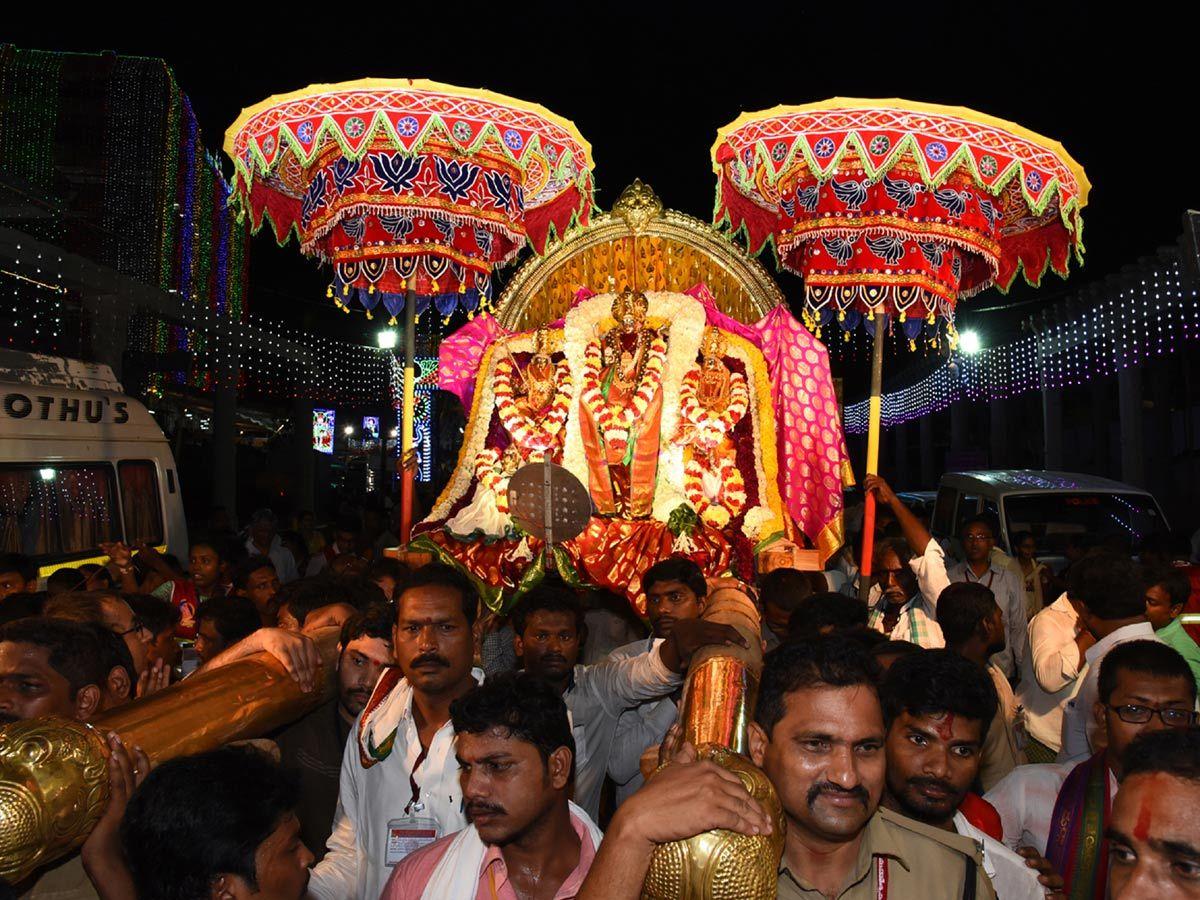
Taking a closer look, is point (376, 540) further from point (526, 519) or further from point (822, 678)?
point (822, 678)

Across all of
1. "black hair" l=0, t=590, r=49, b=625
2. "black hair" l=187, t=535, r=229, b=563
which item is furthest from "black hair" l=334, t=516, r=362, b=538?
"black hair" l=0, t=590, r=49, b=625

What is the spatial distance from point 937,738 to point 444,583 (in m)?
1.56

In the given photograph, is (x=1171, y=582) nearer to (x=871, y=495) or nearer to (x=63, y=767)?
(x=871, y=495)

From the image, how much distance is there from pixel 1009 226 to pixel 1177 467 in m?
16.6

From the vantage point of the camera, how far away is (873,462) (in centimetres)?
796

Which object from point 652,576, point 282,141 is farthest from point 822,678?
point 282,141

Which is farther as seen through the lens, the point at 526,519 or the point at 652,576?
the point at 526,519

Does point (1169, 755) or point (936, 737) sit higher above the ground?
point (1169, 755)

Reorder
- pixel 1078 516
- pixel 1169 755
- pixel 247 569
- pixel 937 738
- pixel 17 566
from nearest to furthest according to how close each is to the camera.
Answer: pixel 1169 755 → pixel 937 738 → pixel 17 566 → pixel 247 569 → pixel 1078 516

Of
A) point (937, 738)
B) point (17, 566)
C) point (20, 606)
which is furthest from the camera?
point (17, 566)

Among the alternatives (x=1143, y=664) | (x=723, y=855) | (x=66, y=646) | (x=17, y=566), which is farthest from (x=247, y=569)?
(x=723, y=855)

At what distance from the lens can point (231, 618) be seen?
15.8 feet

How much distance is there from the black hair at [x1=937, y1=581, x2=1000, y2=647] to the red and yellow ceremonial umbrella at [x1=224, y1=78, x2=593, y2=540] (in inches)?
184

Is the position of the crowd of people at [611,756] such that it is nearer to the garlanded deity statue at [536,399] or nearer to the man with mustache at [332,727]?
the man with mustache at [332,727]
